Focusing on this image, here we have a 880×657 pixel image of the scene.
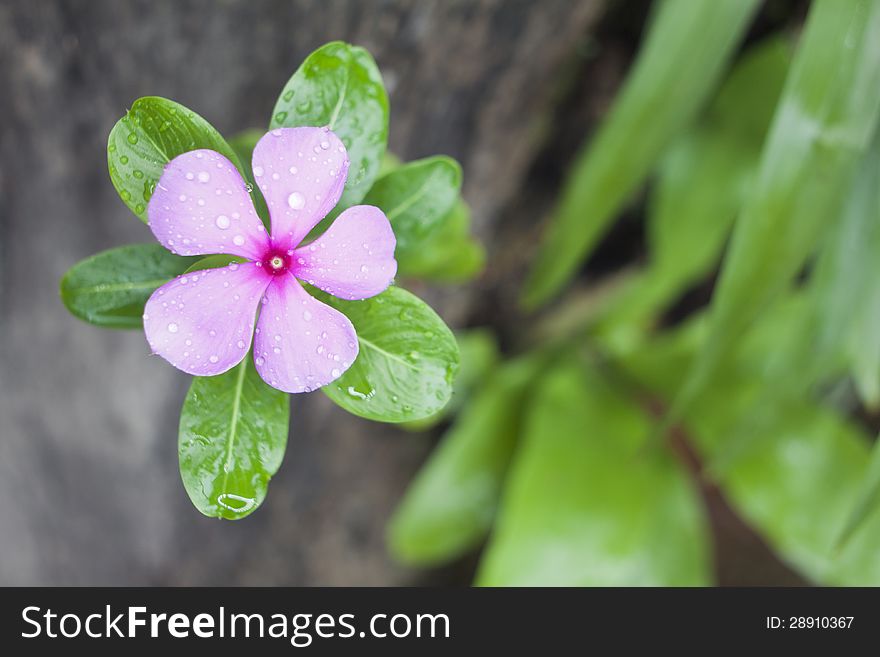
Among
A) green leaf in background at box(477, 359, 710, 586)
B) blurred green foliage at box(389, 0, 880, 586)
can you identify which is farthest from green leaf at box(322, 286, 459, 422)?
green leaf in background at box(477, 359, 710, 586)

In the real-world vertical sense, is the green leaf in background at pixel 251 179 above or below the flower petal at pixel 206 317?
above

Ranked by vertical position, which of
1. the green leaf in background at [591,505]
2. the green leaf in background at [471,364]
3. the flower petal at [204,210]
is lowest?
the flower petal at [204,210]

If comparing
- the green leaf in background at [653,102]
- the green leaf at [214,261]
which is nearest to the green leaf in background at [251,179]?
the green leaf at [214,261]

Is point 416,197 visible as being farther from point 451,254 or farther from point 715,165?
point 715,165

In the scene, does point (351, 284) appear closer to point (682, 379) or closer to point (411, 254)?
point (411, 254)

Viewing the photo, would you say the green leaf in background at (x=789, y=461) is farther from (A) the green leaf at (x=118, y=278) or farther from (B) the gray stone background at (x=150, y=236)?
(A) the green leaf at (x=118, y=278)

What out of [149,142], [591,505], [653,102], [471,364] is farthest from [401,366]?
[471,364]
